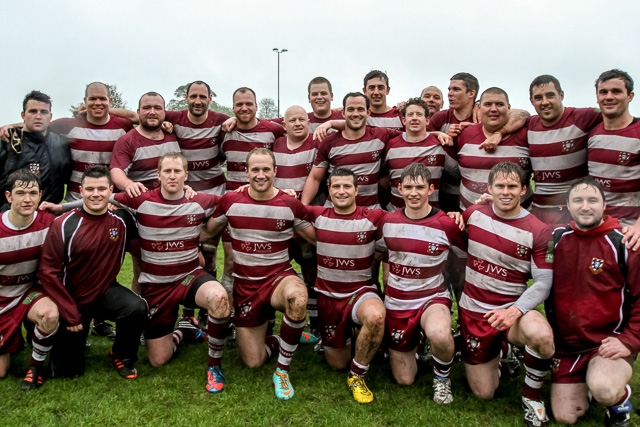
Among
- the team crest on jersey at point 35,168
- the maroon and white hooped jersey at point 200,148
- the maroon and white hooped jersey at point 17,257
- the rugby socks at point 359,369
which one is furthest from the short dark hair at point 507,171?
the team crest on jersey at point 35,168

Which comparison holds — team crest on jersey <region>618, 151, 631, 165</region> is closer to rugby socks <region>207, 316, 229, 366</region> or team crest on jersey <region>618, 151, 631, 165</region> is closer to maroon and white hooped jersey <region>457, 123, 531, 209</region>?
maroon and white hooped jersey <region>457, 123, 531, 209</region>

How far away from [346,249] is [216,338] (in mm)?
1381

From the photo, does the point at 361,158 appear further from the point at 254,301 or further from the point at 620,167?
the point at 620,167

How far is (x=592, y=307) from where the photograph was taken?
3770 millimetres

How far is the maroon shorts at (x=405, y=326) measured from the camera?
167 inches

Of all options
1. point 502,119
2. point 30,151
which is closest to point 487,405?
point 502,119

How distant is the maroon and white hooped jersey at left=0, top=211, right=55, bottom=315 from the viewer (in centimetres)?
446

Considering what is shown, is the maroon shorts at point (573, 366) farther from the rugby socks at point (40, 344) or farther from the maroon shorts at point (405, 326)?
the rugby socks at point (40, 344)

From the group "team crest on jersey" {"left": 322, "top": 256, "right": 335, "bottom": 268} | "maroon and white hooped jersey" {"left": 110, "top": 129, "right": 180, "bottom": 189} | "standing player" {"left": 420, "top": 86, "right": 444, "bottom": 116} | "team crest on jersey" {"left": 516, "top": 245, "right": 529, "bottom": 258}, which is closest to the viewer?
"team crest on jersey" {"left": 516, "top": 245, "right": 529, "bottom": 258}

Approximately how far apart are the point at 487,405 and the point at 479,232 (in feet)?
4.48

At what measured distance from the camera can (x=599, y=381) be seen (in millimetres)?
3521

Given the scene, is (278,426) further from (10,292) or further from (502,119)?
(502,119)

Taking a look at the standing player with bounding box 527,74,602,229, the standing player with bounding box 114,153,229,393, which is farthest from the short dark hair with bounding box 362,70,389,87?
the standing player with bounding box 114,153,229,393

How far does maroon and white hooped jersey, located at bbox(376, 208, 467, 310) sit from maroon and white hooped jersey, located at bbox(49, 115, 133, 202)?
11.0ft
